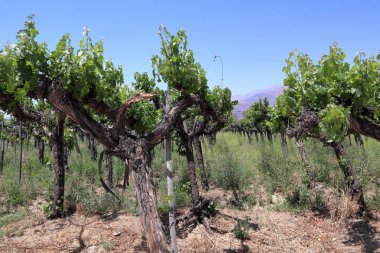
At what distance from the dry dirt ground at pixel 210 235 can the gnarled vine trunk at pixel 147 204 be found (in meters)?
2.13

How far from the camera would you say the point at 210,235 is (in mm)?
7156

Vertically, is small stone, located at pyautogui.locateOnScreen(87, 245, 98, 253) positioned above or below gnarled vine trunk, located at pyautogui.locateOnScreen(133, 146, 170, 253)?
below

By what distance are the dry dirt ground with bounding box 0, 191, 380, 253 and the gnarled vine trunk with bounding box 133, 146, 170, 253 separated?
84.0 inches

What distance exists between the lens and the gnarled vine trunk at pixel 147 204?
4512mm

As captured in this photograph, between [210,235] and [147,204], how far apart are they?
2.99 metres

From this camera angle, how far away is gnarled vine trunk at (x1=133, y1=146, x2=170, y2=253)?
4.51 meters

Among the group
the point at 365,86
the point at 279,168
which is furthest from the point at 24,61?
the point at 279,168

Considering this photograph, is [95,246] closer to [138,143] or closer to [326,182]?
[138,143]

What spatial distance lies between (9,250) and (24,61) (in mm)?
4094

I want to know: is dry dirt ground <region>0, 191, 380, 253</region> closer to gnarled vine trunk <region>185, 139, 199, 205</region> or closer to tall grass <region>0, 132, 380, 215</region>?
gnarled vine trunk <region>185, 139, 199, 205</region>

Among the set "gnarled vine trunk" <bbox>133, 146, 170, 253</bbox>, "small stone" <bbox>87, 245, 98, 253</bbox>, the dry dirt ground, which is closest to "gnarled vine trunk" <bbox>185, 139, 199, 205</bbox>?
the dry dirt ground

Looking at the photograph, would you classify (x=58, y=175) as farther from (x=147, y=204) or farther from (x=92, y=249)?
(x=147, y=204)

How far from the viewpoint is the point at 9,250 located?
6.73 m

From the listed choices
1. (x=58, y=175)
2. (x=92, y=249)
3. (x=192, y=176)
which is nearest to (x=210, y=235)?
(x=192, y=176)
